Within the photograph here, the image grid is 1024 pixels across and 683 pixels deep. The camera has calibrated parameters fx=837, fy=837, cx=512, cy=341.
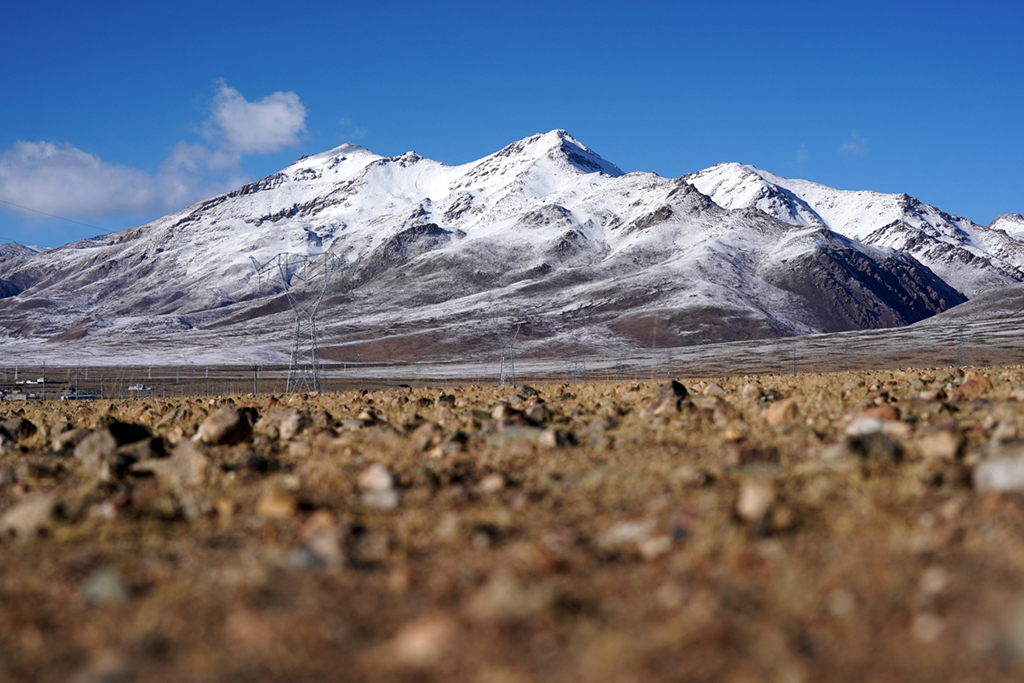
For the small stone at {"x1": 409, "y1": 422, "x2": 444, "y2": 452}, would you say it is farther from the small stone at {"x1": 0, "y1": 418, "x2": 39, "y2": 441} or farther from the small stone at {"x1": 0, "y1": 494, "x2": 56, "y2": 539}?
the small stone at {"x1": 0, "y1": 418, "x2": 39, "y2": 441}

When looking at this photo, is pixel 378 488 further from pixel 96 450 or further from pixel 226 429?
pixel 96 450

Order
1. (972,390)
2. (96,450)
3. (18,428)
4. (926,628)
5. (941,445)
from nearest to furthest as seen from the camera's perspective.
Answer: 1. (926,628)
2. (941,445)
3. (96,450)
4. (972,390)
5. (18,428)

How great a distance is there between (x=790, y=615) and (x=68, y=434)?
771cm

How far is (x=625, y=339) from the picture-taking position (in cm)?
18450

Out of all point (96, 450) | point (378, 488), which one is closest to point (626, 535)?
point (378, 488)

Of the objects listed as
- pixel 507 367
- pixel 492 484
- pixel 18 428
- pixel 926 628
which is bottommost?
pixel 507 367

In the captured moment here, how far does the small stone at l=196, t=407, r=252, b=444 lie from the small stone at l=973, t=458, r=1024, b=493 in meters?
6.26

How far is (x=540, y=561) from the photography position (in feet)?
11.9

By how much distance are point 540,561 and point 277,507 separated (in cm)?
193

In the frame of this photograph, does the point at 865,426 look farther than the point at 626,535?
Yes

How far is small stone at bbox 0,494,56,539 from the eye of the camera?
15.7ft

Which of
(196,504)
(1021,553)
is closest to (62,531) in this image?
(196,504)

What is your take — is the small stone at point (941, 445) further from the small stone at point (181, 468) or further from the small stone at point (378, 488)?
the small stone at point (181, 468)

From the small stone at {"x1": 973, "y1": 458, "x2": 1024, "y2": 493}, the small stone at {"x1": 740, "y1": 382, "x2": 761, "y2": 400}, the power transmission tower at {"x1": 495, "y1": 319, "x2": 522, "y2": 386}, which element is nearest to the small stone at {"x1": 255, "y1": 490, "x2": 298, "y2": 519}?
the small stone at {"x1": 973, "y1": 458, "x2": 1024, "y2": 493}
